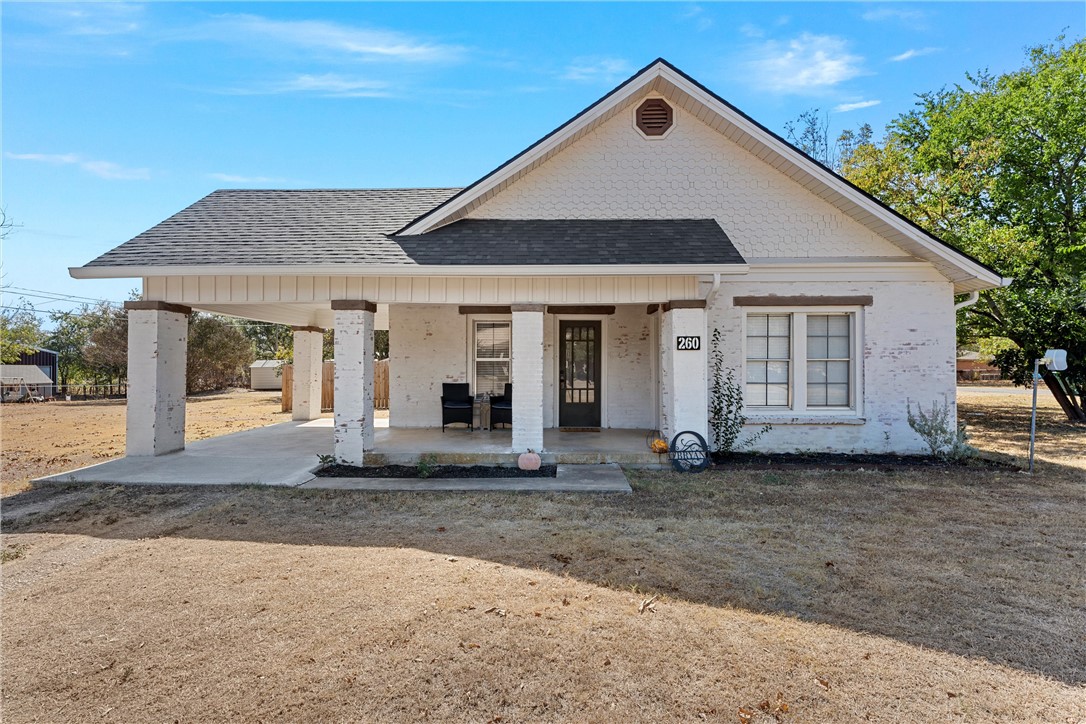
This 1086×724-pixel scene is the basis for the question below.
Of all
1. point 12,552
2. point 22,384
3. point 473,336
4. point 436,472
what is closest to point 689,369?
point 436,472

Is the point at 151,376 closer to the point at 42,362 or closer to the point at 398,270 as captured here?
the point at 398,270

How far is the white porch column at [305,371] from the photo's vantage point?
14266 mm

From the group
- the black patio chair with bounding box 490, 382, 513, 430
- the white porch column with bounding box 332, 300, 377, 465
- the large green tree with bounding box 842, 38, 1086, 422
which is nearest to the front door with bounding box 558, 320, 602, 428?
the black patio chair with bounding box 490, 382, 513, 430

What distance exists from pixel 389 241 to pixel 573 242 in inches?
119

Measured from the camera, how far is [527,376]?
8.77 meters

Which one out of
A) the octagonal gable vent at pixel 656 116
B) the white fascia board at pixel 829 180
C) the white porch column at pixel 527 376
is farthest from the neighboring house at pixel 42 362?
the white fascia board at pixel 829 180

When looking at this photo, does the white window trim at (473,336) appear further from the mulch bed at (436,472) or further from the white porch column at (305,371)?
the white porch column at (305,371)

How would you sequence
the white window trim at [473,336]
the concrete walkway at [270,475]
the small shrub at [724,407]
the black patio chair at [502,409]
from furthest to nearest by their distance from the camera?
the white window trim at [473,336] < the black patio chair at [502,409] < the small shrub at [724,407] < the concrete walkway at [270,475]

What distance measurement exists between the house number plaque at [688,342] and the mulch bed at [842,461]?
6.32ft

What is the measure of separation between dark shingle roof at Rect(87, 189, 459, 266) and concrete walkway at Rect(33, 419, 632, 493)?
117 inches

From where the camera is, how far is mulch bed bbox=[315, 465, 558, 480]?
8.14 m

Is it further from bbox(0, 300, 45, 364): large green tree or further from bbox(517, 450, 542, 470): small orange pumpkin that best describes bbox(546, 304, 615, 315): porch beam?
bbox(0, 300, 45, 364): large green tree

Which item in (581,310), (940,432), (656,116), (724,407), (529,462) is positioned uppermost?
(656,116)

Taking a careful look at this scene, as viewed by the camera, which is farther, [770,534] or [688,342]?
[688,342]
